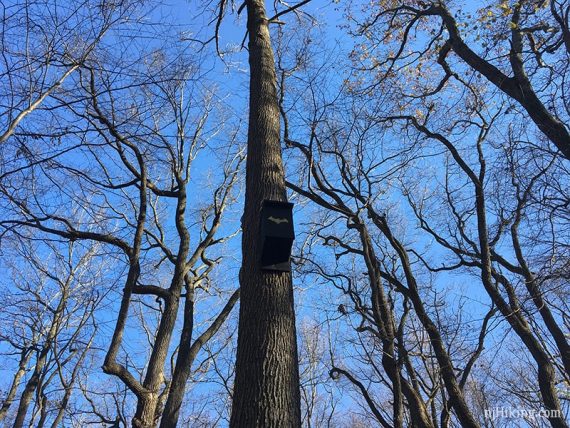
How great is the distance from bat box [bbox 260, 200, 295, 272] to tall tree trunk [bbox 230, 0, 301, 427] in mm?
55

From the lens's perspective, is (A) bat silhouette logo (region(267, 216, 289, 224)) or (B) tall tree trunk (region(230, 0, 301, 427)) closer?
(B) tall tree trunk (region(230, 0, 301, 427))

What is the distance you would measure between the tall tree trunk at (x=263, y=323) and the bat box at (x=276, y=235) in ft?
0.18

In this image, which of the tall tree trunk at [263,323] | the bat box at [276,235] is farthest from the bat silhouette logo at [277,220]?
the tall tree trunk at [263,323]

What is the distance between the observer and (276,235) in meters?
2.24

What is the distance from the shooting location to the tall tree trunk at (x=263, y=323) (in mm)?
1904

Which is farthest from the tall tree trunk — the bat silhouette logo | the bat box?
the bat silhouette logo

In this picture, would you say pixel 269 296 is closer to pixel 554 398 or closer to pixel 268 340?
pixel 268 340

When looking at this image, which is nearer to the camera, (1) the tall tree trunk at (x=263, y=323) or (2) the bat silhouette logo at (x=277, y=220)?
(1) the tall tree trunk at (x=263, y=323)

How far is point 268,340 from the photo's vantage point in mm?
2121

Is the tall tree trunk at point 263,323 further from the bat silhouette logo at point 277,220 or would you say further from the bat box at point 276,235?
the bat silhouette logo at point 277,220

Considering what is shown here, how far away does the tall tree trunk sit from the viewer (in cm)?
190

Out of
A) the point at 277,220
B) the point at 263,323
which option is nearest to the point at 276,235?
the point at 277,220

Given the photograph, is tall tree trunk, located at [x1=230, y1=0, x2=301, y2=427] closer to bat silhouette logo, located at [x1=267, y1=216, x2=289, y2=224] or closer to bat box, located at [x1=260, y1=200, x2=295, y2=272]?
bat box, located at [x1=260, y1=200, x2=295, y2=272]

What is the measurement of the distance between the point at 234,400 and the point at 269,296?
545 millimetres
